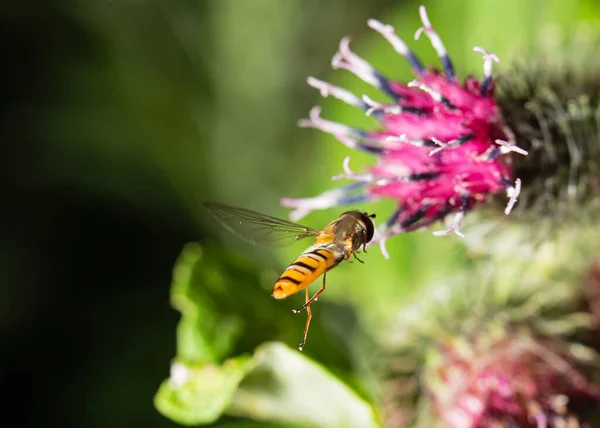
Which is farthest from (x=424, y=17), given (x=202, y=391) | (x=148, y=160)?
(x=148, y=160)

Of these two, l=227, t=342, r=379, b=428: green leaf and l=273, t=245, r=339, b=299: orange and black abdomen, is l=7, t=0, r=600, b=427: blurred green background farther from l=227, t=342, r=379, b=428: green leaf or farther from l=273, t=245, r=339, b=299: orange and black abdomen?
l=273, t=245, r=339, b=299: orange and black abdomen

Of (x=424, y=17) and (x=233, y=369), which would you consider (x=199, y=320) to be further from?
(x=424, y=17)

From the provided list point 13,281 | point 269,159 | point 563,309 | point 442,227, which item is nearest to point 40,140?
point 13,281

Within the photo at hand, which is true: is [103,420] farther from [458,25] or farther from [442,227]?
[458,25]

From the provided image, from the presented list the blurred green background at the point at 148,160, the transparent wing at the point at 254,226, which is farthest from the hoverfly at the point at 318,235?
the blurred green background at the point at 148,160

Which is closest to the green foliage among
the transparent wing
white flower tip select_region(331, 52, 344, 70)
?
the transparent wing

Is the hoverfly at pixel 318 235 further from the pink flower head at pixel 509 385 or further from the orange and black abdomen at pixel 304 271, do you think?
the pink flower head at pixel 509 385
